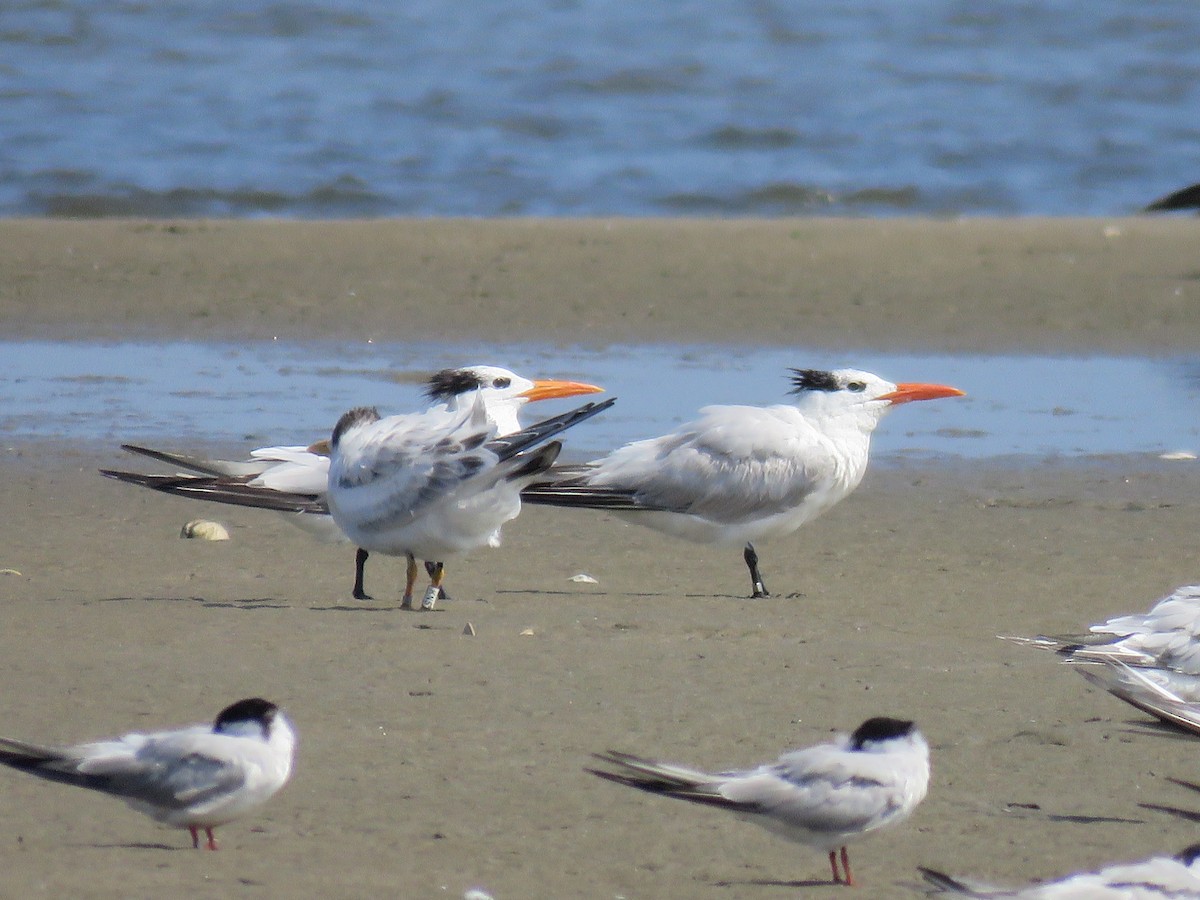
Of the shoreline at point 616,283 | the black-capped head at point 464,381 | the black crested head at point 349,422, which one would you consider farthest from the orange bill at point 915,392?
the shoreline at point 616,283

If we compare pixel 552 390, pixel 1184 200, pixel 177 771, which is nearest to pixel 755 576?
pixel 552 390

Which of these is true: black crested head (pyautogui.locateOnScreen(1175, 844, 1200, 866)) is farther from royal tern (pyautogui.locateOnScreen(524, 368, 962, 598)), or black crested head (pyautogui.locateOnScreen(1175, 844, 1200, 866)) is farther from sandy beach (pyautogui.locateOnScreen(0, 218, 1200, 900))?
royal tern (pyautogui.locateOnScreen(524, 368, 962, 598))

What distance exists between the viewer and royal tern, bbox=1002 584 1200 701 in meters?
4.53

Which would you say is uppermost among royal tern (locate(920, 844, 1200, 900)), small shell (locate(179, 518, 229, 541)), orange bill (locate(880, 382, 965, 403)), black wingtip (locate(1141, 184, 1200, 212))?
black wingtip (locate(1141, 184, 1200, 212))

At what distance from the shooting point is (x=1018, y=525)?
23.3 ft

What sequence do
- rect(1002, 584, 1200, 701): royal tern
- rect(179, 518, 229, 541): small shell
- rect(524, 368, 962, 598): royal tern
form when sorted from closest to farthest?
rect(1002, 584, 1200, 701): royal tern
rect(524, 368, 962, 598): royal tern
rect(179, 518, 229, 541): small shell

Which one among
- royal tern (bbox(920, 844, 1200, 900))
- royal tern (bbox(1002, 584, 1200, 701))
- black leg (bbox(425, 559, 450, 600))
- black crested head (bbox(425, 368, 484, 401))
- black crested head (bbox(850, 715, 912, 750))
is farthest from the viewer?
black crested head (bbox(425, 368, 484, 401))

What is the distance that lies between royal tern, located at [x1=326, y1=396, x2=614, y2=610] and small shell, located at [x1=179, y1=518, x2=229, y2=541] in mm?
1004

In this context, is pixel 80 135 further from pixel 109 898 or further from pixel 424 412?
pixel 109 898

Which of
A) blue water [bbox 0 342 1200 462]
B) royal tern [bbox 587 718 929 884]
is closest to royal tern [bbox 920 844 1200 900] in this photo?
royal tern [bbox 587 718 929 884]

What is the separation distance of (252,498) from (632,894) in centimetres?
283

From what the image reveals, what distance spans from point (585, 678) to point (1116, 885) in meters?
2.06

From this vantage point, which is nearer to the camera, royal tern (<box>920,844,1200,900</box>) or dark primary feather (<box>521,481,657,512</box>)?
royal tern (<box>920,844,1200,900</box>)

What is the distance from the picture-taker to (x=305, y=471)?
621 cm
